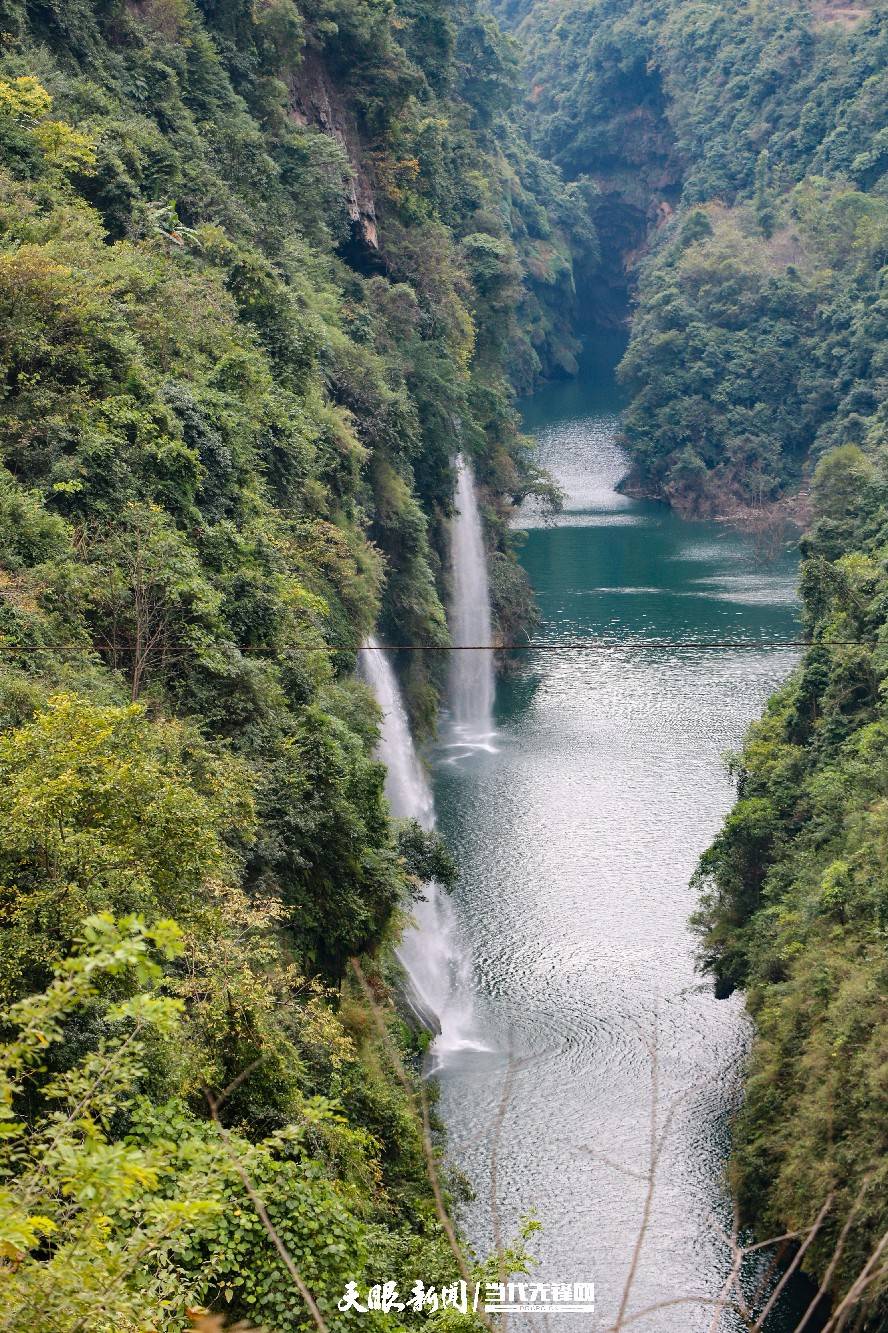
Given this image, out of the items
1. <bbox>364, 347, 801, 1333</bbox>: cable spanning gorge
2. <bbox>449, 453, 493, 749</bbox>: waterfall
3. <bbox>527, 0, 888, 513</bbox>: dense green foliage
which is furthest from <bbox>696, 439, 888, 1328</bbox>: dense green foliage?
<bbox>527, 0, 888, 513</bbox>: dense green foliage

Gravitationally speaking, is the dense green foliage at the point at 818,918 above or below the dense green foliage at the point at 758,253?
below

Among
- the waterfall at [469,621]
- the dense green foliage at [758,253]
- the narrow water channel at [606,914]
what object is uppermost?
the dense green foliage at [758,253]

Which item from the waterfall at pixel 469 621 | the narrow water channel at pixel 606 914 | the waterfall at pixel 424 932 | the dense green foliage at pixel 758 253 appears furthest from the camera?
the dense green foliage at pixel 758 253

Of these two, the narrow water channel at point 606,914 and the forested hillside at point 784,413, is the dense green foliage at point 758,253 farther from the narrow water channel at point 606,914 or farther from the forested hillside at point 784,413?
the narrow water channel at point 606,914

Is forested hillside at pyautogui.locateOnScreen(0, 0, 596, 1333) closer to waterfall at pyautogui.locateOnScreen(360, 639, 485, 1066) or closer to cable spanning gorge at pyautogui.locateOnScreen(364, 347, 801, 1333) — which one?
cable spanning gorge at pyautogui.locateOnScreen(364, 347, 801, 1333)

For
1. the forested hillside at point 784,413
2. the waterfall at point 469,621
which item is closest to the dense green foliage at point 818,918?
the forested hillside at point 784,413

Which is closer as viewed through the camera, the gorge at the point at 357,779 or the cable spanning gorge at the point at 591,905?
the gorge at the point at 357,779

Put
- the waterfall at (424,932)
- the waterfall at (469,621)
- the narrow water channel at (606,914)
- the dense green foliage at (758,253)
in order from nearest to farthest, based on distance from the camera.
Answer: the narrow water channel at (606,914) < the waterfall at (424,932) < the waterfall at (469,621) < the dense green foliage at (758,253)

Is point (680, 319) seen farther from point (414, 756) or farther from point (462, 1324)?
point (462, 1324)
